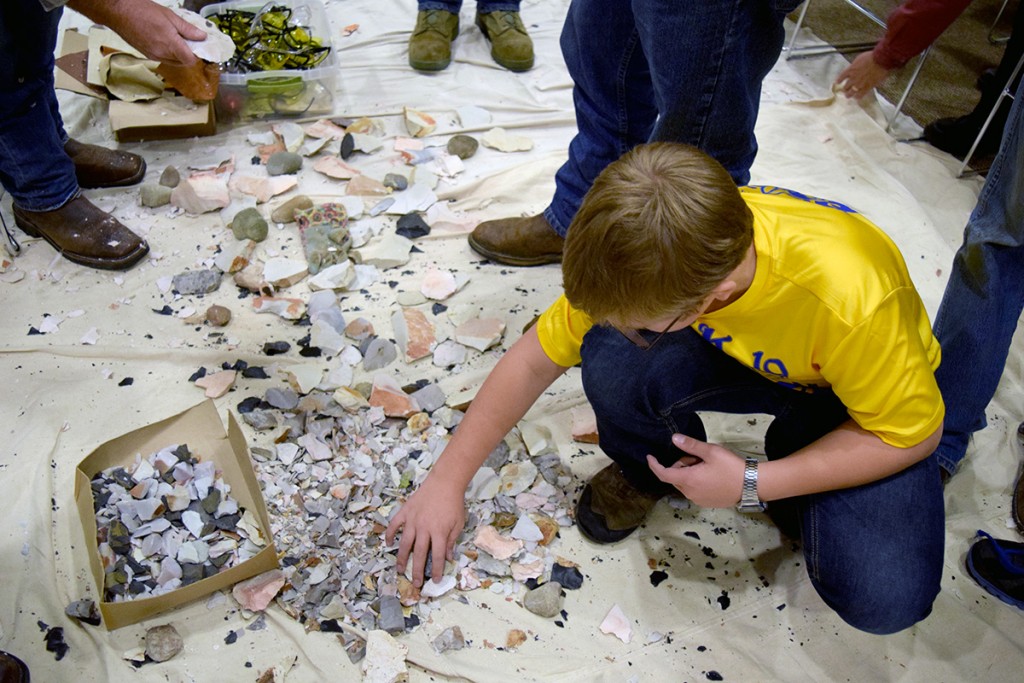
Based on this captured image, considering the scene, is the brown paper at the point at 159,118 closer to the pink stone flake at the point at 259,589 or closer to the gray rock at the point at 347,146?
the gray rock at the point at 347,146

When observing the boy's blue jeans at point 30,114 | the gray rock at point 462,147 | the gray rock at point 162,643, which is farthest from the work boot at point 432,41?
the gray rock at point 162,643

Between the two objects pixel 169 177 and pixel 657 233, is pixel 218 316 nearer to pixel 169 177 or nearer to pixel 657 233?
pixel 169 177

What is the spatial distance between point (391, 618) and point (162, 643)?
347 millimetres

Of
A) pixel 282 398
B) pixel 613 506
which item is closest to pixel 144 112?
pixel 282 398

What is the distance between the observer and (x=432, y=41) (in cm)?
243

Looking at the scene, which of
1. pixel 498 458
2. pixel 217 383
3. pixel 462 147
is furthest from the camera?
pixel 462 147

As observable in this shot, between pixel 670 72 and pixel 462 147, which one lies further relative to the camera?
pixel 462 147

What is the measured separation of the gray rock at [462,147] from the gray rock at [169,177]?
2.34 ft

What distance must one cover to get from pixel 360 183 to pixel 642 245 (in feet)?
4.48

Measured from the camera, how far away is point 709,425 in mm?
1579

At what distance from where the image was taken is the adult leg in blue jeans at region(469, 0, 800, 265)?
46.3 inches

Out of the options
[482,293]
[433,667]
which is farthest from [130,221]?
Answer: [433,667]

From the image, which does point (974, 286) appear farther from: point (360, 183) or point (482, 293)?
point (360, 183)

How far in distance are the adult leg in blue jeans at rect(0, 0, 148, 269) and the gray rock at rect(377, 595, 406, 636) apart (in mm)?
1057
